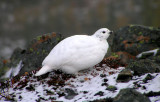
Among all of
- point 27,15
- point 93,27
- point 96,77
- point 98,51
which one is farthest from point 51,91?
point 27,15

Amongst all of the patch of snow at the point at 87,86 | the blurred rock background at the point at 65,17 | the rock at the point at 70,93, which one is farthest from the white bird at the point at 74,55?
the blurred rock background at the point at 65,17

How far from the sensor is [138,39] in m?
8.60

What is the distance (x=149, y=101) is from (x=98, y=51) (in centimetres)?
218

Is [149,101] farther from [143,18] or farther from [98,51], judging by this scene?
[143,18]

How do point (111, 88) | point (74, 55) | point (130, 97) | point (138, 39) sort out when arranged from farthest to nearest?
point (138, 39), point (74, 55), point (111, 88), point (130, 97)

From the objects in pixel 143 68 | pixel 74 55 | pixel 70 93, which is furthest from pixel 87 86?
pixel 143 68

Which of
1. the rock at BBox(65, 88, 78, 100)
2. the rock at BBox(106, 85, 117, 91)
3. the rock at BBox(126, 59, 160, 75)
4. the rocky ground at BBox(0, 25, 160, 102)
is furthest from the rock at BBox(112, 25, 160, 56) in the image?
the rock at BBox(65, 88, 78, 100)

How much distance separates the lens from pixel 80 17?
27359 mm

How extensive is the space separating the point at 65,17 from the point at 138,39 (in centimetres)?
1952

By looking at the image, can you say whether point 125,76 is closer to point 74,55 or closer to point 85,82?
point 85,82

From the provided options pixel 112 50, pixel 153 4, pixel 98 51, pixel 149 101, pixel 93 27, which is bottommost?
pixel 149 101

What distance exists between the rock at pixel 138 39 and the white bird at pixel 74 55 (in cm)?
342

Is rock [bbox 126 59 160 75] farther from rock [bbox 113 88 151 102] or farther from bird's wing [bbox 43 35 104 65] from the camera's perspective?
rock [bbox 113 88 151 102]

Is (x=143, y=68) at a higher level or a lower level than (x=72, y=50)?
lower
